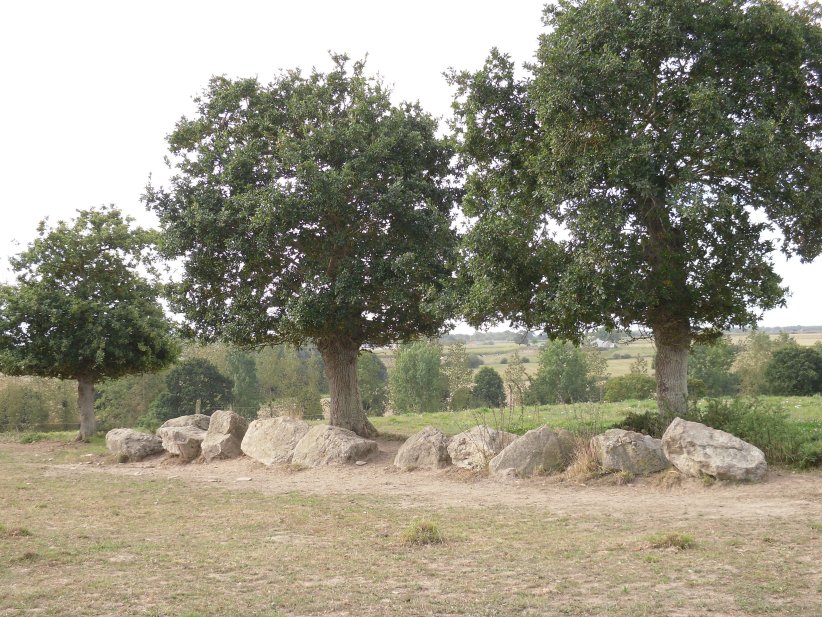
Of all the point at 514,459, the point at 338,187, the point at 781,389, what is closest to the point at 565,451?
the point at 514,459

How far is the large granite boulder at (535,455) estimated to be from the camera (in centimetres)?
1423

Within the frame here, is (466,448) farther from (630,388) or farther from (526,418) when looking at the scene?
(630,388)

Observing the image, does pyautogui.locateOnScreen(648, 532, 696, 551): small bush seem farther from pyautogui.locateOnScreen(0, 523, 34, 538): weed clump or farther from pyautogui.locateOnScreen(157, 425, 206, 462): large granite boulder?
pyautogui.locateOnScreen(157, 425, 206, 462): large granite boulder

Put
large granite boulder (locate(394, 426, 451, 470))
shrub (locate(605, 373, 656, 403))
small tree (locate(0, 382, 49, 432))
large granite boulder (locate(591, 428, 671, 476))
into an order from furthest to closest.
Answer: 1. small tree (locate(0, 382, 49, 432))
2. shrub (locate(605, 373, 656, 403))
3. large granite boulder (locate(394, 426, 451, 470))
4. large granite boulder (locate(591, 428, 671, 476))

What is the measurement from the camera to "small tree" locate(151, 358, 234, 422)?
174 ft

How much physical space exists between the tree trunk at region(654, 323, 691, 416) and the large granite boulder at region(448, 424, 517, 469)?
362 cm

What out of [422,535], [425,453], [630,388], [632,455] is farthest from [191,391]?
[422,535]

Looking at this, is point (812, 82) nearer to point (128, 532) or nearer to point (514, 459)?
point (514, 459)

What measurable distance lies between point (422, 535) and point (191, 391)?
1891 inches

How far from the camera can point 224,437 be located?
19.7 m

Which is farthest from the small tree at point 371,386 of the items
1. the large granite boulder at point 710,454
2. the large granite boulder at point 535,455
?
the large granite boulder at point 710,454

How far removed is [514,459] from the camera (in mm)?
14414

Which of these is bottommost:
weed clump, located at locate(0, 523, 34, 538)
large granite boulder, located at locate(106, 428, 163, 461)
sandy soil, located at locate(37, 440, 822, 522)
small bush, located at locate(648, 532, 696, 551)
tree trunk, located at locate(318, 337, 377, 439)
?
sandy soil, located at locate(37, 440, 822, 522)

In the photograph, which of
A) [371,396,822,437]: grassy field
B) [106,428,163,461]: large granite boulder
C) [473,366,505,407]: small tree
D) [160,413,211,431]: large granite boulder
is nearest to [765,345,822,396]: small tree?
[371,396,822,437]: grassy field
